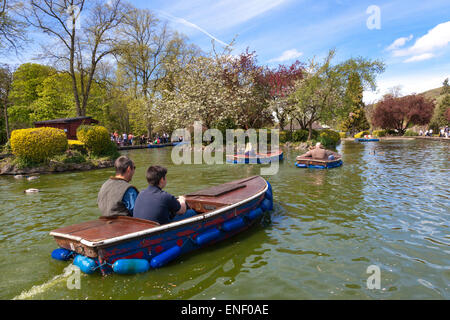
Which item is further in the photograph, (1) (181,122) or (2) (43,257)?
(1) (181,122)

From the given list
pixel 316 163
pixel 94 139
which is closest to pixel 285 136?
pixel 316 163

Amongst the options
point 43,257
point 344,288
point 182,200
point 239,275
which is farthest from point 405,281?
point 43,257

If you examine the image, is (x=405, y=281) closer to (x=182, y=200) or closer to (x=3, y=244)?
(x=182, y=200)

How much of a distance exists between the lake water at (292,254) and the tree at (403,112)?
46.1m

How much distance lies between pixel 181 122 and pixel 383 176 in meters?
21.2

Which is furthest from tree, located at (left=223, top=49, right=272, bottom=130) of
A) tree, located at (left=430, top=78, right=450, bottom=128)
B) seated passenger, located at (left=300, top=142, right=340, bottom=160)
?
tree, located at (left=430, top=78, right=450, bottom=128)

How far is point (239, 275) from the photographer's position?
450 centimetres

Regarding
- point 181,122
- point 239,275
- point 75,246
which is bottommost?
point 239,275

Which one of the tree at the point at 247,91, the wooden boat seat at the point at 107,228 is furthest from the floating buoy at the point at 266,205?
the tree at the point at 247,91

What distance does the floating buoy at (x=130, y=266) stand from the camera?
418cm

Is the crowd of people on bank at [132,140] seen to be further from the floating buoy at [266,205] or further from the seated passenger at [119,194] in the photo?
the seated passenger at [119,194]

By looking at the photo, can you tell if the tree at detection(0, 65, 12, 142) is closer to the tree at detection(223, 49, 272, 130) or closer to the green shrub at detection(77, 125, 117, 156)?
the green shrub at detection(77, 125, 117, 156)

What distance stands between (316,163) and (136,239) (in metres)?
12.5

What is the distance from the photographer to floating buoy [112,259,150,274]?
13.7ft
